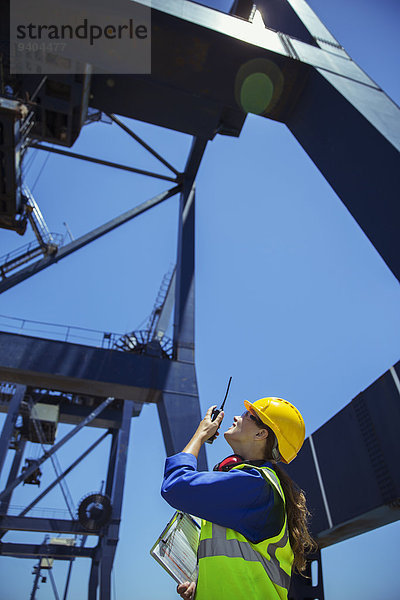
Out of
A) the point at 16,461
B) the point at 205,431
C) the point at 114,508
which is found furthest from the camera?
the point at 16,461

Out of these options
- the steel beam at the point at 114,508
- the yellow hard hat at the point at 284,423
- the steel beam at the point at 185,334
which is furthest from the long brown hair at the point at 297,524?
the steel beam at the point at 114,508

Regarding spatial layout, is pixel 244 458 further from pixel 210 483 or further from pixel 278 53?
pixel 278 53

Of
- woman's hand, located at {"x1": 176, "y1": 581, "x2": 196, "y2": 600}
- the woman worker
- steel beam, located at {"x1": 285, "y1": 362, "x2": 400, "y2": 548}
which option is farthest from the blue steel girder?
woman's hand, located at {"x1": 176, "y1": 581, "x2": 196, "y2": 600}

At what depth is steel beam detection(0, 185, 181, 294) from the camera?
6240 millimetres

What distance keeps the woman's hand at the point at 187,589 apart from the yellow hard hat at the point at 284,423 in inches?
26.6

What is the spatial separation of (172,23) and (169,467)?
475 cm

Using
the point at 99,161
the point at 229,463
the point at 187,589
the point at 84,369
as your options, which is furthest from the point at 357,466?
the point at 99,161

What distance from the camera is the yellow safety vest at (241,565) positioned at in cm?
130

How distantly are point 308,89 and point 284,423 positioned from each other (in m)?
4.20

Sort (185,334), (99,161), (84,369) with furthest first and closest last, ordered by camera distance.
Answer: (99,161) → (185,334) → (84,369)

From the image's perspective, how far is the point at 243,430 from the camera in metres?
1.89

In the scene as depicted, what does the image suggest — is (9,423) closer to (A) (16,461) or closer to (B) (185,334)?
(A) (16,461)

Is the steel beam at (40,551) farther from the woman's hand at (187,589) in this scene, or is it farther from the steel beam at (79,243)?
the woman's hand at (187,589)

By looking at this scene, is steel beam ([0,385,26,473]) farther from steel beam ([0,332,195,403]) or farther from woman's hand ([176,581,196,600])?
woman's hand ([176,581,196,600])
